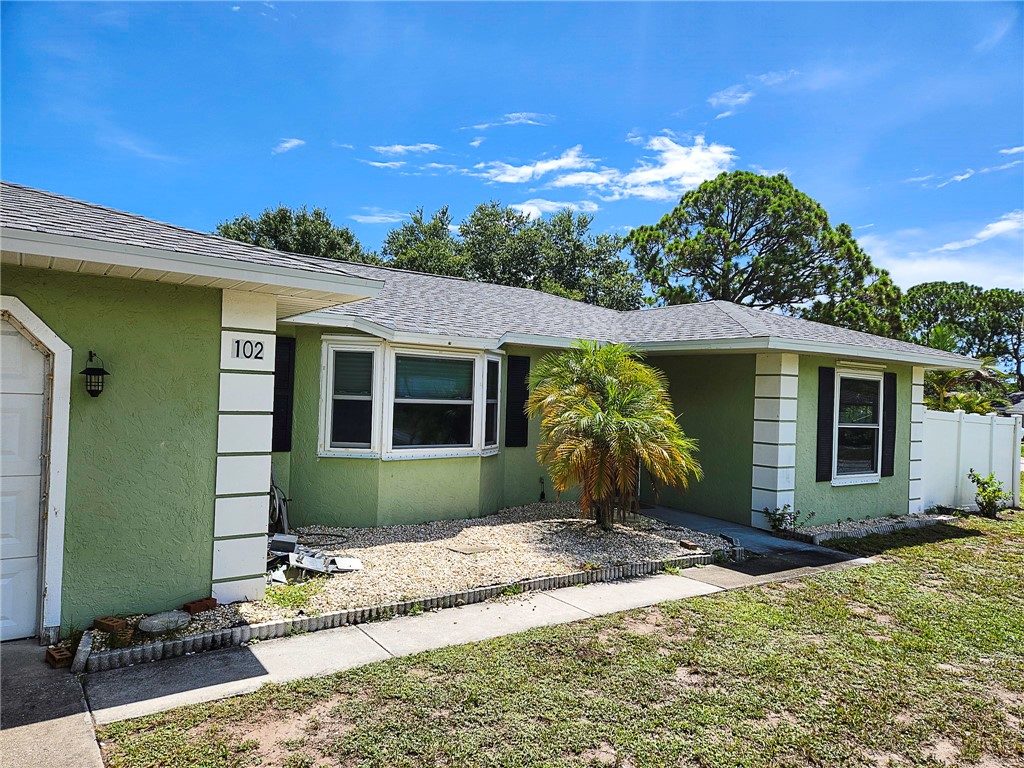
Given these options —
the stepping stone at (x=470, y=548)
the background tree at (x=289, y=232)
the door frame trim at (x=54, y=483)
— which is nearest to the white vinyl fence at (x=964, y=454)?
the stepping stone at (x=470, y=548)

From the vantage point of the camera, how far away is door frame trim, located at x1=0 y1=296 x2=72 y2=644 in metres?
4.33

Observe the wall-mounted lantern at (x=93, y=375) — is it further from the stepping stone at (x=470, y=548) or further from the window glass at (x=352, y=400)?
the stepping stone at (x=470, y=548)

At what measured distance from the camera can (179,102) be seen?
590 inches

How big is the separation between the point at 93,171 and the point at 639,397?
20533mm

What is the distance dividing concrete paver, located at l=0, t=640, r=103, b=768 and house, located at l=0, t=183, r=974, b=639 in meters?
0.49

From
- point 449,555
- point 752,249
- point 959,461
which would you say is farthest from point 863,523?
point 752,249

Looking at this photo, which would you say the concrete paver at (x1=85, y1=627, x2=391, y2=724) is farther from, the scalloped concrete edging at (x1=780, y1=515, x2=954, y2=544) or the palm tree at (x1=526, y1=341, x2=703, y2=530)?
Result: the scalloped concrete edging at (x1=780, y1=515, x2=954, y2=544)

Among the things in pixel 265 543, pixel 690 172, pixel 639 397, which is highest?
pixel 690 172

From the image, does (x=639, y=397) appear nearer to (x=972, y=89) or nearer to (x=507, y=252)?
(x=972, y=89)

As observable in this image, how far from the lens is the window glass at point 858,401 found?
9.77m

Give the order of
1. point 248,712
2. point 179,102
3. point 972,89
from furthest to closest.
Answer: point 179,102 → point 972,89 → point 248,712

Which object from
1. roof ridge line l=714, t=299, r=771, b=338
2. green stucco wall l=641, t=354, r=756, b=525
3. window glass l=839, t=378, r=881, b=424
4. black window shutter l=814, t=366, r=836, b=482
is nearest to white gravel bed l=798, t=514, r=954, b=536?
black window shutter l=814, t=366, r=836, b=482

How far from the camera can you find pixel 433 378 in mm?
8430

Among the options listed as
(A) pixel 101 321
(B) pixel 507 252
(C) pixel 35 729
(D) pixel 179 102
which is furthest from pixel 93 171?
(C) pixel 35 729
